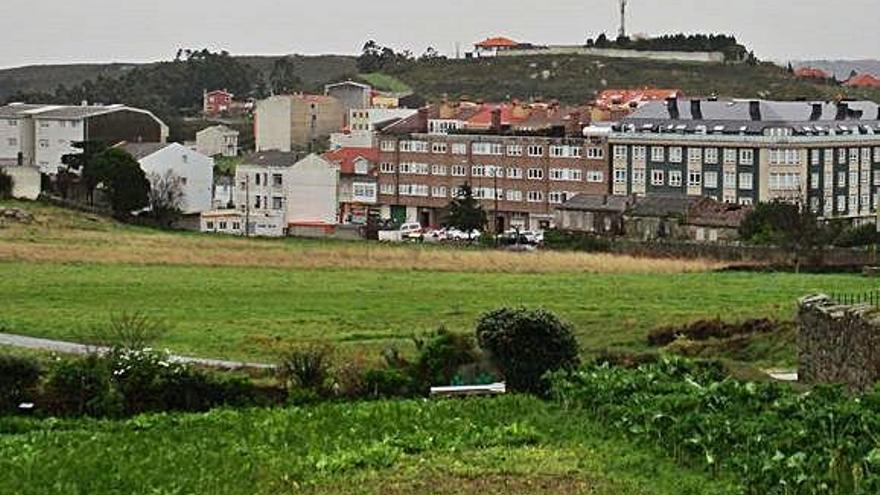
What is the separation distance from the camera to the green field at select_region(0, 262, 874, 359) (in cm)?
4266

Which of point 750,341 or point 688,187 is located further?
point 688,187

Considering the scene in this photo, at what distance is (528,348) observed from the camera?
32.1 m

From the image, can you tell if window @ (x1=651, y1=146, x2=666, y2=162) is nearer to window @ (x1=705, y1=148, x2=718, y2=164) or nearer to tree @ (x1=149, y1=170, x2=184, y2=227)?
window @ (x1=705, y1=148, x2=718, y2=164)

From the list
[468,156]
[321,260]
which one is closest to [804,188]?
[468,156]

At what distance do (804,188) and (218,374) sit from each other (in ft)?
213

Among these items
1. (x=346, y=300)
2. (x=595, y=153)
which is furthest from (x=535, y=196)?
(x=346, y=300)

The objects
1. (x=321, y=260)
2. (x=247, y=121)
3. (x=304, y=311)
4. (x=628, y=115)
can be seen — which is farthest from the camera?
(x=247, y=121)

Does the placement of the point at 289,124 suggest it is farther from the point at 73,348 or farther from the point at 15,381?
the point at 15,381

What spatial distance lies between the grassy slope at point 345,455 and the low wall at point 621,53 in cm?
15273

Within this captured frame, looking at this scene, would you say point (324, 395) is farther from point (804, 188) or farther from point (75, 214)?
point (804, 188)

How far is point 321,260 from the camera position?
6881 centimetres

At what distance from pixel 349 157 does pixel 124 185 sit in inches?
756

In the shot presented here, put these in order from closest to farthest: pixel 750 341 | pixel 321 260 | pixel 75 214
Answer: pixel 750 341
pixel 321 260
pixel 75 214

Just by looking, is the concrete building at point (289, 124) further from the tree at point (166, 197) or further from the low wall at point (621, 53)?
the low wall at point (621, 53)
